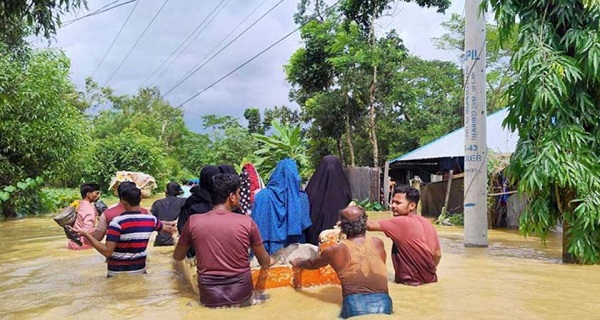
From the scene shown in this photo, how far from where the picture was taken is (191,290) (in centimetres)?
621

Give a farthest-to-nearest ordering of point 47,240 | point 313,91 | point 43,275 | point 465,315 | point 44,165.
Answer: point 313,91
point 44,165
point 47,240
point 43,275
point 465,315

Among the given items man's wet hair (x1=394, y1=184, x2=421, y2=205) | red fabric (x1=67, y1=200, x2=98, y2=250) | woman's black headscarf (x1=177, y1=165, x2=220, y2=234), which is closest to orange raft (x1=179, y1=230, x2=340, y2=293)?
woman's black headscarf (x1=177, y1=165, x2=220, y2=234)

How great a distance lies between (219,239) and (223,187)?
465 mm

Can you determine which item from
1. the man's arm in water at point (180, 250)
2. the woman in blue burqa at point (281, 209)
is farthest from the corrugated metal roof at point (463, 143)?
the man's arm in water at point (180, 250)

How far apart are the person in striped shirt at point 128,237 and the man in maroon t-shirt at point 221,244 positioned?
4.02ft

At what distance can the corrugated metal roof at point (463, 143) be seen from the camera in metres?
16.3

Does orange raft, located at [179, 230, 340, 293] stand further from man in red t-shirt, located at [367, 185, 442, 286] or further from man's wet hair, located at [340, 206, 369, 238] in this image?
man's wet hair, located at [340, 206, 369, 238]

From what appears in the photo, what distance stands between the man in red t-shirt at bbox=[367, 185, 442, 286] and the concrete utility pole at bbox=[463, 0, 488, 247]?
4.50 meters

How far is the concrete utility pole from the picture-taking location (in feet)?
32.2

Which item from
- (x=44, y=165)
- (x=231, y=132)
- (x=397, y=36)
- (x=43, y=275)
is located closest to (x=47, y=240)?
(x=43, y=275)

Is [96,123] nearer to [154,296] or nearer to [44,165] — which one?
[44,165]

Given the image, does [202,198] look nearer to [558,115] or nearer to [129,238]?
[129,238]

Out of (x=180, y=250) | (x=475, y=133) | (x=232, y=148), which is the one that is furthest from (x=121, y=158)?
(x=180, y=250)

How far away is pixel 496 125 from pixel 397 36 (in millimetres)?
7301
